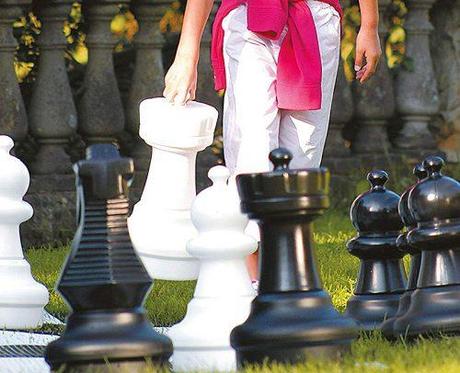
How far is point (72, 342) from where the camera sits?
125 inches

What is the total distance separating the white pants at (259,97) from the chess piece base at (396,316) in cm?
101

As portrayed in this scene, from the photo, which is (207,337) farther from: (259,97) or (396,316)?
(259,97)

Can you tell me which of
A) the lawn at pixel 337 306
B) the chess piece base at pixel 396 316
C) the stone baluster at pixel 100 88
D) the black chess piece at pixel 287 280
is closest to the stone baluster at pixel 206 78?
the stone baluster at pixel 100 88

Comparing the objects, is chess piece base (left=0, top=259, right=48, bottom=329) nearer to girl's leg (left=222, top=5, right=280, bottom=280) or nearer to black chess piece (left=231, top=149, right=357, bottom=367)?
girl's leg (left=222, top=5, right=280, bottom=280)

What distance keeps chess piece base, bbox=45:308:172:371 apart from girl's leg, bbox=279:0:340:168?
1789 millimetres

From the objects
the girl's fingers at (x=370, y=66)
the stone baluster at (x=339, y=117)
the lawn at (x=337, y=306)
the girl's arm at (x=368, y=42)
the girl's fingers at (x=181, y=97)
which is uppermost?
the girl's arm at (x=368, y=42)

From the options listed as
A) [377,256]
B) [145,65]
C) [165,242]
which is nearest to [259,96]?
[165,242]

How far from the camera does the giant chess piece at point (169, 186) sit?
4.57 meters

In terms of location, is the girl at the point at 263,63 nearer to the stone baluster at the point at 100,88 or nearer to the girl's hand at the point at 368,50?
the girl's hand at the point at 368,50

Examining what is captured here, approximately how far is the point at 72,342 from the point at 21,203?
4.36 feet

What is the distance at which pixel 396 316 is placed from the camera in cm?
382

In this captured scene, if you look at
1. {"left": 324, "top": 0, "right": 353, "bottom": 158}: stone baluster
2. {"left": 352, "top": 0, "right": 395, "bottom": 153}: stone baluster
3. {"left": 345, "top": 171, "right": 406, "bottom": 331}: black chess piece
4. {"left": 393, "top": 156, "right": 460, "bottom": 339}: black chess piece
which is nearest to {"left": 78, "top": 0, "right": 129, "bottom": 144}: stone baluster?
{"left": 324, "top": 0, "right": 353, "bottom": 158}: stone baluster

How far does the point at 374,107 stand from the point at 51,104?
2030 mm

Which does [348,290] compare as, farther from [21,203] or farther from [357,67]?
[21,203]
